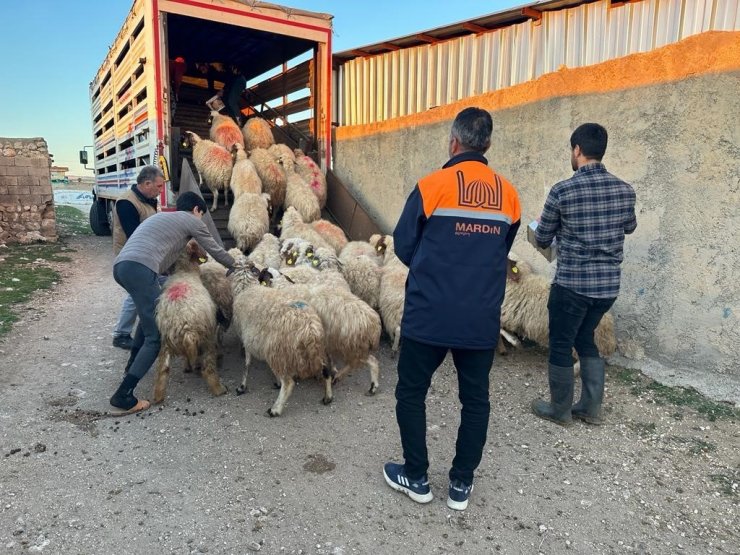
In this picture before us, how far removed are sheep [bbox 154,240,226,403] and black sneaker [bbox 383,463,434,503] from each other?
6.10 feet

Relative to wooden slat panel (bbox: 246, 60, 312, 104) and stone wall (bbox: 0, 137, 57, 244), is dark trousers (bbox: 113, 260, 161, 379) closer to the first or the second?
wooden slat panel (bbox: 246, 60, 312, 104)

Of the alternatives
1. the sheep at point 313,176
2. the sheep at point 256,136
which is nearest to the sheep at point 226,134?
the sheep at point 256,136

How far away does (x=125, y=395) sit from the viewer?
368cm

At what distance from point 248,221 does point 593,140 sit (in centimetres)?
461

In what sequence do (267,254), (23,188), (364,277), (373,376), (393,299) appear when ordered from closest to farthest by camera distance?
(373,376) → (393,299) → (364,277) → (267,254) → (23,188)

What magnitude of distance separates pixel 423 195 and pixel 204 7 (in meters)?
6.37

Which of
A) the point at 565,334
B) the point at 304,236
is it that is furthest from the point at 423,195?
the point at 304,236

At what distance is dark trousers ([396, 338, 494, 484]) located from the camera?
253 cm

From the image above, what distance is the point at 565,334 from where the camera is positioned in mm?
3422

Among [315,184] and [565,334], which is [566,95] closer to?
[565,334]

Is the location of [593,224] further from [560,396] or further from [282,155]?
[282,155]

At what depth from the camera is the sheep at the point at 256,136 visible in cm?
857

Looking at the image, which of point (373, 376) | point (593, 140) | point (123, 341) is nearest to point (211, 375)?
point (373, 376)

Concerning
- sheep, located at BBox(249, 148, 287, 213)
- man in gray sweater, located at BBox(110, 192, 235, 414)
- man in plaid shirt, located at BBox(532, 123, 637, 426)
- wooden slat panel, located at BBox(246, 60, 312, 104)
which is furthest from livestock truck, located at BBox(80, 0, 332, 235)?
man in plaid shirt, located at BBox(532, 123, 637, 426)
